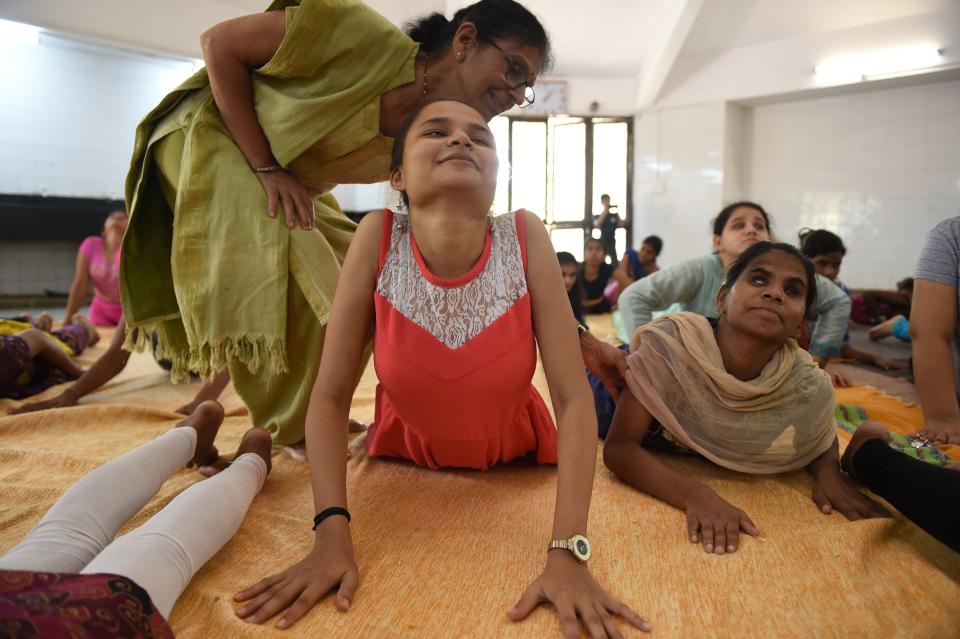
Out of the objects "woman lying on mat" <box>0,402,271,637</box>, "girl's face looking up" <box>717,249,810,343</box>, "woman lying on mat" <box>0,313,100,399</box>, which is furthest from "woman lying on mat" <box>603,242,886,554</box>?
"woman lying on mat" <box>0,313,100,399</box>

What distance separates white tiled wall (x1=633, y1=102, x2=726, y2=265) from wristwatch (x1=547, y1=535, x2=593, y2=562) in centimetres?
711

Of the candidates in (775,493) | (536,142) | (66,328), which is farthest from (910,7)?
(66,328)

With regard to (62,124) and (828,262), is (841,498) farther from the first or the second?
(62,124)

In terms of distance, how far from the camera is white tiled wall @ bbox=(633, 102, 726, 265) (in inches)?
302

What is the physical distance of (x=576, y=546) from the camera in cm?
106

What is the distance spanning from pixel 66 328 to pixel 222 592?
3220 millimetres

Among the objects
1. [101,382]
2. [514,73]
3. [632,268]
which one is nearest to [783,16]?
[632,268]

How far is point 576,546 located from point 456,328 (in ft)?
1.65

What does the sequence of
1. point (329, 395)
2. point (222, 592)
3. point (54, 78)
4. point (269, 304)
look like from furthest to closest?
1. point (54, 78)
2. point (269, 304)
3. point (329, 395)
4. point (222, 592)

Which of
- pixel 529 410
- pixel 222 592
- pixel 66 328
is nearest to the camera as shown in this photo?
pixel 222 592

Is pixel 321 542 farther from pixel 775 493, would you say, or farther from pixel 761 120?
pixel 761 120

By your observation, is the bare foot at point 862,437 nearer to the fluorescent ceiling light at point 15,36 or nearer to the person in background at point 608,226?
the person in background at point 608,226

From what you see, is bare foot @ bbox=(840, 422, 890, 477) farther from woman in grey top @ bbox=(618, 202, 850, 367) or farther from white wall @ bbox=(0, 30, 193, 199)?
white wall @ bbox=(0, 30, 193, 199)

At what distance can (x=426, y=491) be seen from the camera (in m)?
1.54
